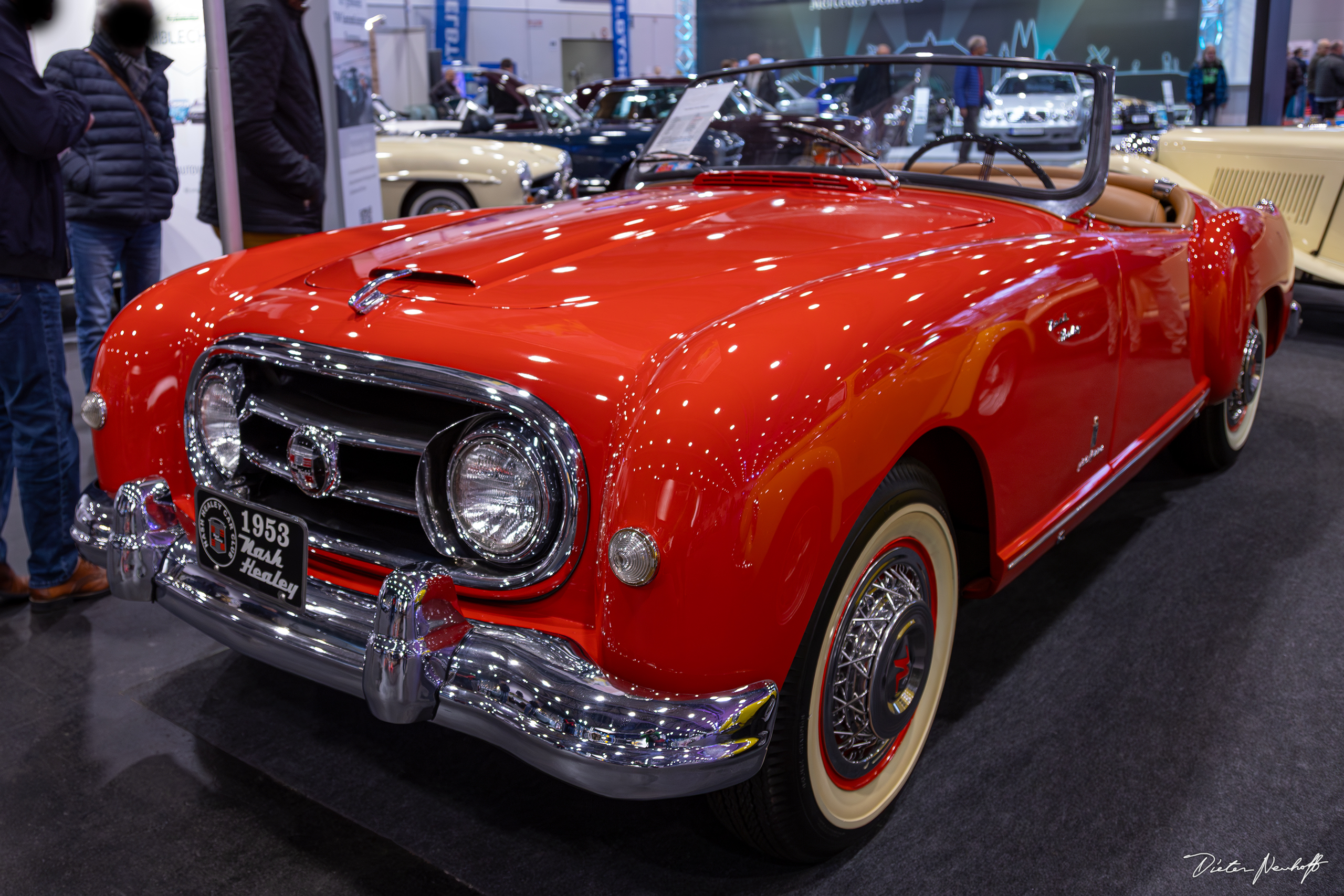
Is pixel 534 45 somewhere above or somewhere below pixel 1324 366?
above

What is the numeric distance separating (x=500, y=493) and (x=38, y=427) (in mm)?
1917

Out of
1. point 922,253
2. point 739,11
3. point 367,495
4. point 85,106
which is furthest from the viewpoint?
point 739,11

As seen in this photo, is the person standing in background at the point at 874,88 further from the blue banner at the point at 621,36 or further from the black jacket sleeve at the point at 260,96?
the blue banner at the point at 621,36

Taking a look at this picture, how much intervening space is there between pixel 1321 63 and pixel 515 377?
12.5 metres

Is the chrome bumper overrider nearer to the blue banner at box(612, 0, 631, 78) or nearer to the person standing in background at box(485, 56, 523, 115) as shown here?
the person standing in background at box(485, 56, 523, 115)

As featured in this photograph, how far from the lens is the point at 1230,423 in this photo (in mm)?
3861

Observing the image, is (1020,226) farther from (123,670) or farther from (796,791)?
(123,670)

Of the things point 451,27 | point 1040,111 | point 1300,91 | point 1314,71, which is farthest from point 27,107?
point 451,27

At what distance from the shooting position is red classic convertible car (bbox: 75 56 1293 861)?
1505 mm

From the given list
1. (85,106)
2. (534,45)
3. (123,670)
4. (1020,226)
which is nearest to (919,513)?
(1020,226)

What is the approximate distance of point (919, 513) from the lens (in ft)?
6.32

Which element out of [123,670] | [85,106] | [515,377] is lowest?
[123,670]

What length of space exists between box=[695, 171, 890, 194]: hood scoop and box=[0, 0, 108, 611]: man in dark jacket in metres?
1.76

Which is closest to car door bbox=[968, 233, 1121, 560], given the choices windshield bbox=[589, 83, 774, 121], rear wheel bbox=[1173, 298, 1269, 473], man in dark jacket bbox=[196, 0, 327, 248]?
rear wheel bbox=[1173, 298, 1269, 473]
